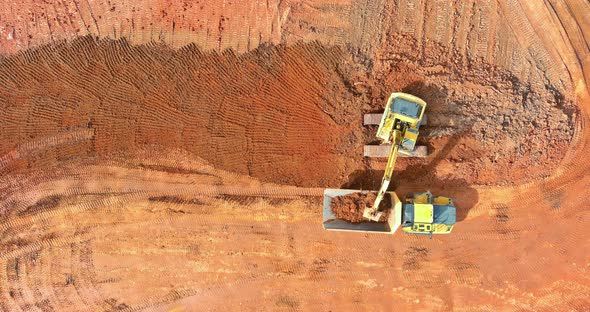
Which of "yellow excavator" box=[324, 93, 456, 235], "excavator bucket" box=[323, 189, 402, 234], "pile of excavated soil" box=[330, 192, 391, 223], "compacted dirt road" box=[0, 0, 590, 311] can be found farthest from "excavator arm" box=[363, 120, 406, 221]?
"compacted dirt road" box=[0, 0, 590, 311]

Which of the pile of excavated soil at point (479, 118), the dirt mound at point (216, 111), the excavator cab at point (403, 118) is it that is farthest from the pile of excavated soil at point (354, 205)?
the excavator cab at point (403, 118)

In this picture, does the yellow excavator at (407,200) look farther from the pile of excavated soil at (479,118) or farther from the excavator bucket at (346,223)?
the pile of excavated soil at (479,118)

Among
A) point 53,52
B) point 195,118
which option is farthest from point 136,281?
point 53,52

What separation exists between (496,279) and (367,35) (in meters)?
7.46

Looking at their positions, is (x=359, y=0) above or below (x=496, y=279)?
above

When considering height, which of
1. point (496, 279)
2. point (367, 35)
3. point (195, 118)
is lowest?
point (496, 279)

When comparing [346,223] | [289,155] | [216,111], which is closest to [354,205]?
[346,223]

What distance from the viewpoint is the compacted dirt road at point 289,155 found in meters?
10.4

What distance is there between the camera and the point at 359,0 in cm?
1051

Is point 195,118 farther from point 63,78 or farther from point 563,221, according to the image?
point 563,221

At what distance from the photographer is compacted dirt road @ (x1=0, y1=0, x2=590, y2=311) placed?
10359mm

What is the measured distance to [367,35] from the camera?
10469mm

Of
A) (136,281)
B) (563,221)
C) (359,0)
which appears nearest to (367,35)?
(359,0)

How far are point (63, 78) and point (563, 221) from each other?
46.3 ft
